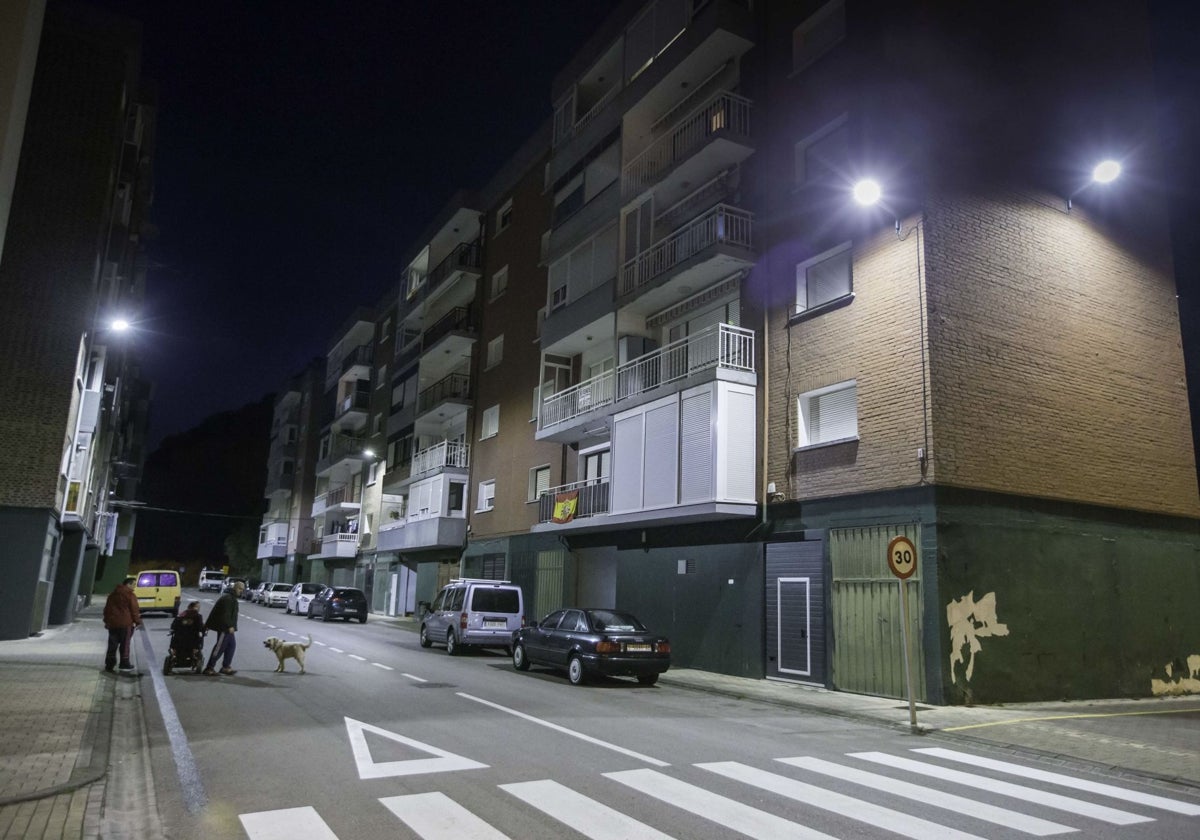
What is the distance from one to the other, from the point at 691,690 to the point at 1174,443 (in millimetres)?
11830

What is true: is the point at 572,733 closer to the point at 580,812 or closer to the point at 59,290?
the point at 580,812

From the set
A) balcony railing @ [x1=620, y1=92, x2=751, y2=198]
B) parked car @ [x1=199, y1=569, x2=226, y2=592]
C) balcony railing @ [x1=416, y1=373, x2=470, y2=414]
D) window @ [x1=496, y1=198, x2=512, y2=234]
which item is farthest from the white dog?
parked car @ [x1=199, y1=569, x2=226, y2=592]

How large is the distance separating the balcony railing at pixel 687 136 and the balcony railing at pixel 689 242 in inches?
74.0

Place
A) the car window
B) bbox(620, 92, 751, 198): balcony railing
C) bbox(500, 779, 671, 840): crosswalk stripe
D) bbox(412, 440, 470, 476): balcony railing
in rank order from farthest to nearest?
bbox(412, 440, 470, 476): balcony railing < the car window < bbox(620, 92, 751, 198): balcony railing < bbox(500, 779, 671, 840): crosswalk stripe

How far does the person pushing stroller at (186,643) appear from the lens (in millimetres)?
14953

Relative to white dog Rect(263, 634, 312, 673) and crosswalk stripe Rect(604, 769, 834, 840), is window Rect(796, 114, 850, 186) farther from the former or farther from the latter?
white dog Rect(263, 634, 312, 673)

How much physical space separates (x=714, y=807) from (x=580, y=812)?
41.4 inches

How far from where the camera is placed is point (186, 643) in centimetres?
1496

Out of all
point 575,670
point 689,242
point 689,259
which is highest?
point 689,242

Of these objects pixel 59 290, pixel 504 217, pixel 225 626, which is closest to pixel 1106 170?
pixel 225 626

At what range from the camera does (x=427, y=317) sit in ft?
137

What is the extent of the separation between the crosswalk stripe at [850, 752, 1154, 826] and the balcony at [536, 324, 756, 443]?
10.7m

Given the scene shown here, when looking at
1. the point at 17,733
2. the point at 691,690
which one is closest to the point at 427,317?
the point at 691,690

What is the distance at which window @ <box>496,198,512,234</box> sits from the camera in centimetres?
3462
